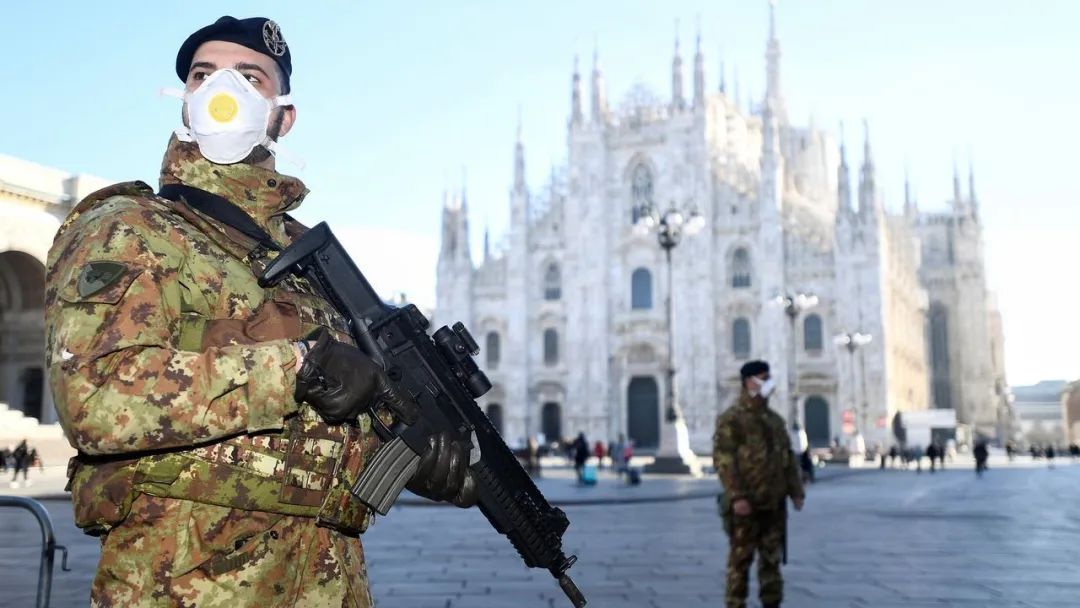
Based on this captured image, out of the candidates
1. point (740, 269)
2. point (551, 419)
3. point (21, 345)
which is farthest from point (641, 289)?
point (21, 345)

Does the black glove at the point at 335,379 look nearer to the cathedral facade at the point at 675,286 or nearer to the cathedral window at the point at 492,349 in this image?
the cathedral facade at the point at 675,286

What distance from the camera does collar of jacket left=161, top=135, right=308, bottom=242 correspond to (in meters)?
2.51

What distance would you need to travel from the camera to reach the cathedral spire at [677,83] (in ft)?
157

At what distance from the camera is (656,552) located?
1009 cm

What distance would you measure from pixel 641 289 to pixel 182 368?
1814 inches

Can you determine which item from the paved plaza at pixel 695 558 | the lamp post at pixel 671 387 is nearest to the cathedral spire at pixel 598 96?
the lamp post at pixel 671 387

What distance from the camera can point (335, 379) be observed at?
214 cm

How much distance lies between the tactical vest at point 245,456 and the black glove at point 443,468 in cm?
16

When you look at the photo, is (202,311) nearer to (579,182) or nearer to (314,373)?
(314,373)

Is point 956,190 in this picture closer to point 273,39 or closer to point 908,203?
point 908,203

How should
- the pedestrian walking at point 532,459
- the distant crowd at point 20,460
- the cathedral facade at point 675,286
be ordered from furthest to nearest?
the cathedral facade at point 675,286, the pedestrian walking at point 532,459, the distant crowd at point 20,460

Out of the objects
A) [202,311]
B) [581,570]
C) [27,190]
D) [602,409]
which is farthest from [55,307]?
[602,409]

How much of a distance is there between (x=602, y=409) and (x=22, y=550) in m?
37.8

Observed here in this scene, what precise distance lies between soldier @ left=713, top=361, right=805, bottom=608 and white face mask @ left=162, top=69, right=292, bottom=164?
4.64m
